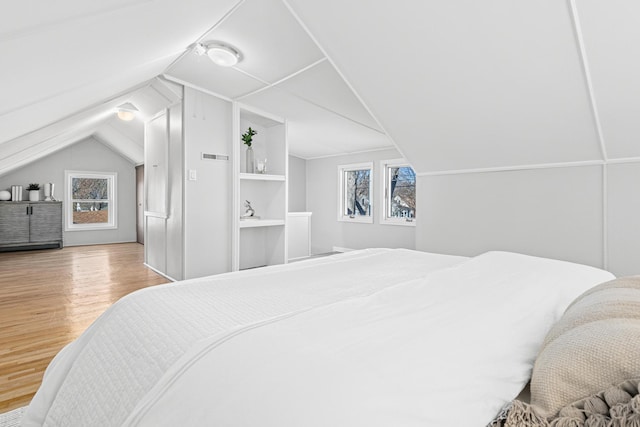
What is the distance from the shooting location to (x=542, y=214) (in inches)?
109

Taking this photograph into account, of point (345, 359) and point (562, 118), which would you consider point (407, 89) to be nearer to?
point (562, 118)

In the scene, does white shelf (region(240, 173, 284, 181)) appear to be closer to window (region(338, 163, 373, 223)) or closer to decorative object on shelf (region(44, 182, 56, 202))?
window (region(338, 163, 373, 223))

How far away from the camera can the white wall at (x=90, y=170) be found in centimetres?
696

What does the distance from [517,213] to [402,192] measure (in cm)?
286

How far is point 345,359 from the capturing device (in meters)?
0.64

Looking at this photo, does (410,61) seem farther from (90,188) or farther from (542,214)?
A: (90,188)

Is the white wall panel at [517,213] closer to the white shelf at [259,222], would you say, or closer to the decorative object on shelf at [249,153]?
the white shelf at [259,222]

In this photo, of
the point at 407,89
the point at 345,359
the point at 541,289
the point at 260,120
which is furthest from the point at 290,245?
the point at 345,359

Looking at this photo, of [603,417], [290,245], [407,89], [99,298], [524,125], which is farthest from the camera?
[290,245]

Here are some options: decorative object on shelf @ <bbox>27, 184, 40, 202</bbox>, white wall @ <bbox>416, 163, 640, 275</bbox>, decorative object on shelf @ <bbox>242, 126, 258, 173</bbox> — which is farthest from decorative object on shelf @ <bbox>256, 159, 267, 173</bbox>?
decorative object on shelf @ <bbox>27, 184, 40, 202</bbox>

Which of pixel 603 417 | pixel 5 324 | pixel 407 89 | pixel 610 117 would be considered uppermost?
pixel 407 89

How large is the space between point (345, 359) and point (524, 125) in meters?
2.53

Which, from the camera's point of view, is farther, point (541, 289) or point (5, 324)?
point (5, 324)

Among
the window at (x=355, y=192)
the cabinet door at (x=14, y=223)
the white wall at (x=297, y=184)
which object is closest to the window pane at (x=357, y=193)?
the window at (x=355, y=192)
